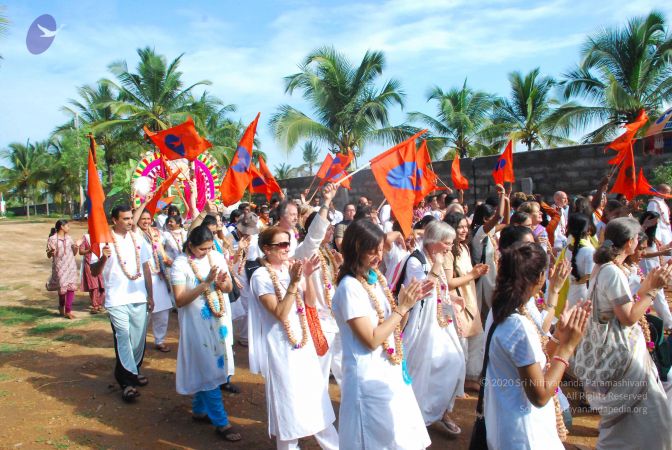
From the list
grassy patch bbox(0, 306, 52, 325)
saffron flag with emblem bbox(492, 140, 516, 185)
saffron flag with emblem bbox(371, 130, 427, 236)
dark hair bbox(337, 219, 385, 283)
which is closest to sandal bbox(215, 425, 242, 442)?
dark hair bbox(337, 219, 385, 283)

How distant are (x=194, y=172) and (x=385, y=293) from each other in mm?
8289

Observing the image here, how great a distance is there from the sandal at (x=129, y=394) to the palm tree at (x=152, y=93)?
2476cm

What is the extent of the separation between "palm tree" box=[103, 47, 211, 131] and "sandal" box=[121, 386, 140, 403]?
81.2 feet

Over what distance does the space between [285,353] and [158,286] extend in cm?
396

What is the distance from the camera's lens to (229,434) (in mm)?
4734

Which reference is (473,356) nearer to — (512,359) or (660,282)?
(660,282)

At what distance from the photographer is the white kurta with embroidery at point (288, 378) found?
387 cm

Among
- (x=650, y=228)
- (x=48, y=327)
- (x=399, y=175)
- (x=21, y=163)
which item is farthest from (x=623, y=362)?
(x=21, y=163)

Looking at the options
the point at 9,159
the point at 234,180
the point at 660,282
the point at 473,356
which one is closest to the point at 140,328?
the point at 234,180

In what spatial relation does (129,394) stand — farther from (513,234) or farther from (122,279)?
(513,234)

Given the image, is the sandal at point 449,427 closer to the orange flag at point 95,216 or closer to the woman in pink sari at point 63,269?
the orange flag at point 95,216

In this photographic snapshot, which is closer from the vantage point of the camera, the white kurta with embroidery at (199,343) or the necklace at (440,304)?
the necklace at (440,304)

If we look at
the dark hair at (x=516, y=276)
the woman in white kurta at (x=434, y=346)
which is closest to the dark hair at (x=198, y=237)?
the woman in white kurta at (x=434, y=346)

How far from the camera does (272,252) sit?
4082 millimetres
